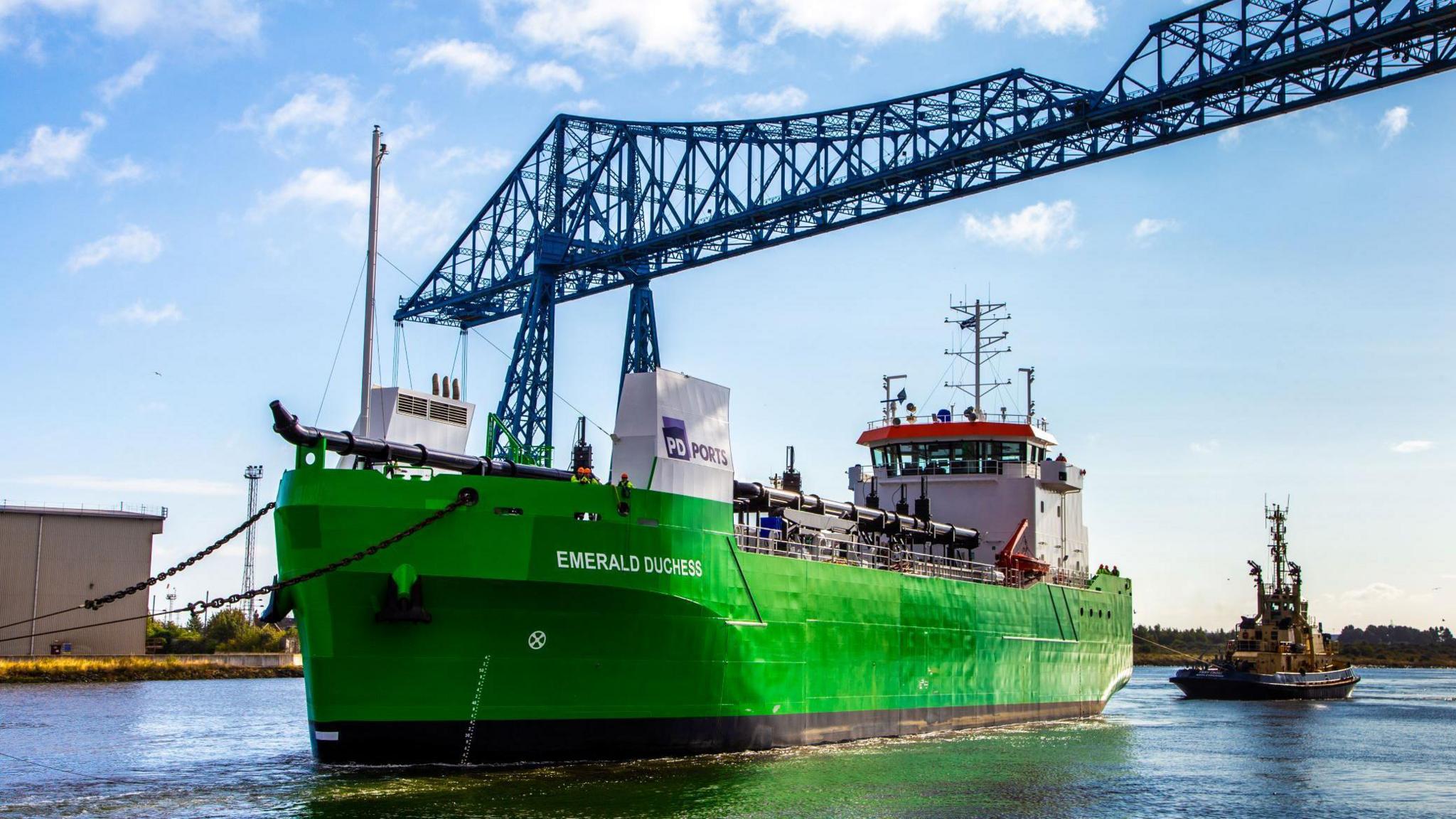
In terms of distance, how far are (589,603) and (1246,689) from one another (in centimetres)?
3999

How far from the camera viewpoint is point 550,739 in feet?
62.2

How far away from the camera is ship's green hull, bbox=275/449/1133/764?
59.5 ft

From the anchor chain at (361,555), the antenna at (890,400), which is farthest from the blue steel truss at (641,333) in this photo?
the anchor chain at (361,555)

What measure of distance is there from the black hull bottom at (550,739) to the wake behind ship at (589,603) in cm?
3

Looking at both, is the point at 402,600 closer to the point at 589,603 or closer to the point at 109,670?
the point at 589,603

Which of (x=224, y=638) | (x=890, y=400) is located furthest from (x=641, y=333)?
(x=224, y=638)

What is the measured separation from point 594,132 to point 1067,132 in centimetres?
1995

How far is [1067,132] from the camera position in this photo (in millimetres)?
35812

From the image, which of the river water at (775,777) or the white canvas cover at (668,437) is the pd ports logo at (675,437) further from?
the river water at (775,777)

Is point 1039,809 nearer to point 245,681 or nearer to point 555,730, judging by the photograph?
point 555,730

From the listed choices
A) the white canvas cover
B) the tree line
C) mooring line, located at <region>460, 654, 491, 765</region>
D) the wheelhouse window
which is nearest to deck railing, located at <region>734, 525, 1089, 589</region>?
the white canvas cover

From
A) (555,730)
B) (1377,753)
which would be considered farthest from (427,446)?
(1377,753)

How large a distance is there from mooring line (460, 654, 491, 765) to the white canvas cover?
12.3ft

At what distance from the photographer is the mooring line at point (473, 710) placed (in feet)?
60.3
